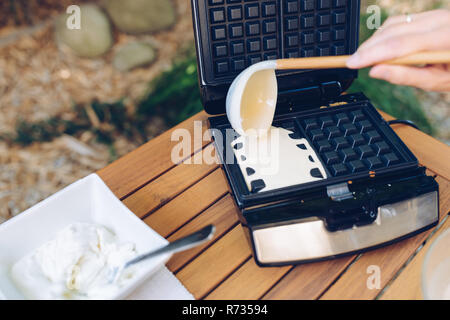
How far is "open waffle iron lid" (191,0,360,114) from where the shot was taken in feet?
3.40

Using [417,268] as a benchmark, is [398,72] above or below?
above

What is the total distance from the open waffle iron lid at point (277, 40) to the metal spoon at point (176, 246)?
1.54ft

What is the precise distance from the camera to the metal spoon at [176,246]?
707 mm

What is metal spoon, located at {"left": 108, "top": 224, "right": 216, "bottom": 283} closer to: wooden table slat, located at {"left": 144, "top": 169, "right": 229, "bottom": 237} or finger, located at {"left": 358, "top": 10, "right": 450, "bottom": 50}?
wooden table slat, located at {"left": 144, "top": 169, "right": 229, "bottom": 237}

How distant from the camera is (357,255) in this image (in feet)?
2.89

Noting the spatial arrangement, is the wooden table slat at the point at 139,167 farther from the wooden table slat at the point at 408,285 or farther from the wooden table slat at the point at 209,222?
the wooden table slat at the point at 408,285

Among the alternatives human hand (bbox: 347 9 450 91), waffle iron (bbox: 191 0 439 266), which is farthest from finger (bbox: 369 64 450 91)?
waffle iron (bbox: 191 0 439 266)

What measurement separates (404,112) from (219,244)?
5.77ft

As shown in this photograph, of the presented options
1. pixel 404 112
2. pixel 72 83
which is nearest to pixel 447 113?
pixel 404 112

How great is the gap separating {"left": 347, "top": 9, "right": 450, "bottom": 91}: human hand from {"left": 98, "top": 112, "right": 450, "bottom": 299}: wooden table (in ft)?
1.19
